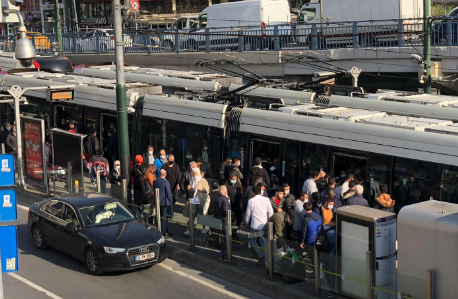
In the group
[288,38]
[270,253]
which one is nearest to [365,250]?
[270,253]

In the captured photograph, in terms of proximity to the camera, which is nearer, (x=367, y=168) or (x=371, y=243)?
(x=371, y=243)

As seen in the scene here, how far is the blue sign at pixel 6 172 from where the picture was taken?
26.4 feet

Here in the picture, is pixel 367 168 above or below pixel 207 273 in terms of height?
above

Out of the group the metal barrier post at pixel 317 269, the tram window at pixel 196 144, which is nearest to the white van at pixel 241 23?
the tram window at pixel 196 144

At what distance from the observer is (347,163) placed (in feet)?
50.7

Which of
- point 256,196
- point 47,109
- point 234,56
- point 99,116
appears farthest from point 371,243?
point 234,56

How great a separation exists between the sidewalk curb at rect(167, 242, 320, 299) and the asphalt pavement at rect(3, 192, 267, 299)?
11cm

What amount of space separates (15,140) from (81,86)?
2606 millimetres

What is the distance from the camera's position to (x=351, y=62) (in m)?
29.5

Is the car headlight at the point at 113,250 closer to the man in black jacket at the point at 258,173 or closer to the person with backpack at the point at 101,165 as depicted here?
the man in black jacket at the point at 258,173

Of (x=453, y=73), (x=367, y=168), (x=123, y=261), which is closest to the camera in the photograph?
(x=123, y=261)

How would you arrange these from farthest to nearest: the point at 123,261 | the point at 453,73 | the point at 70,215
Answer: the point at 453,73, the point at 70,215, the point at 123,261

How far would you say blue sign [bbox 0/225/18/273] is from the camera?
25.4ft

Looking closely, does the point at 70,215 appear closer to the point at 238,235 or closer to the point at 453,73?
the point at 238,235
